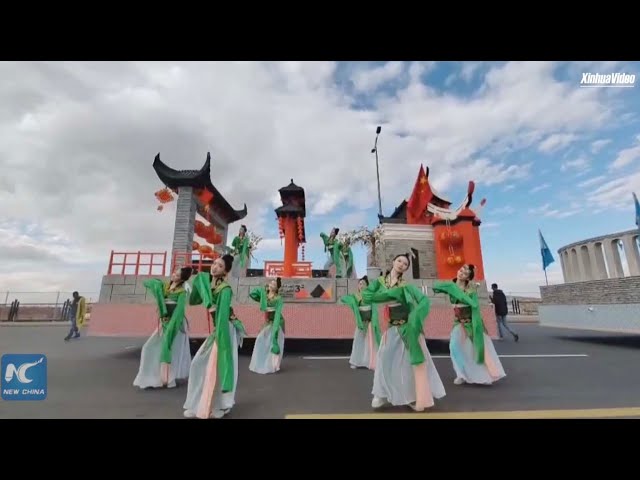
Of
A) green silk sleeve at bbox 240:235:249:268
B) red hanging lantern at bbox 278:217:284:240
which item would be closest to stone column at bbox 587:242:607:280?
green silk sleeve at bbox 240:235:249:268

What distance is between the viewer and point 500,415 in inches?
93.1

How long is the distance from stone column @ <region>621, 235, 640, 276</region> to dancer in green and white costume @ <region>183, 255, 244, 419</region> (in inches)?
337

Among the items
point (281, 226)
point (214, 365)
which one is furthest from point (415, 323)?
point (281, 226)

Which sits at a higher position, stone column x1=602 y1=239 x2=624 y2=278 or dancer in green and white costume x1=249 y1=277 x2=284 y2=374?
stone column x1=602 y1=239 x2=624 y2=278

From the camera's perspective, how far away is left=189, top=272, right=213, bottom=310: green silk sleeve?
7.89ft

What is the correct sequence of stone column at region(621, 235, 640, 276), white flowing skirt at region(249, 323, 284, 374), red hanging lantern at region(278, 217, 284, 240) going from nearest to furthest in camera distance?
white flowing skirt at region(249, 323, 284, 374) → stone column at region(621, 235, 640, 276) → red hanging lantern at region(278, 217, 284, 240)

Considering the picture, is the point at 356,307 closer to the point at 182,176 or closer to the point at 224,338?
the point at 224,338

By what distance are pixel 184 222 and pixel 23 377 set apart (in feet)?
20.1

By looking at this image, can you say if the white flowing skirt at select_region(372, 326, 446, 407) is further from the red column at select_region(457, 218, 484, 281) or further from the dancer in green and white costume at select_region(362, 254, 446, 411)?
the red column at select_region(457, 218, 484, 281)

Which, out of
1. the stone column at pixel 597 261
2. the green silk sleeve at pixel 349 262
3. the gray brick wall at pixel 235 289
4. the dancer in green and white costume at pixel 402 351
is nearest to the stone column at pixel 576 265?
the stone column at pixel 597 261

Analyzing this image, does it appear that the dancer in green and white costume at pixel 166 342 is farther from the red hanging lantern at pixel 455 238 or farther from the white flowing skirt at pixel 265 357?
the red hanging lantern at pixel 455 238
